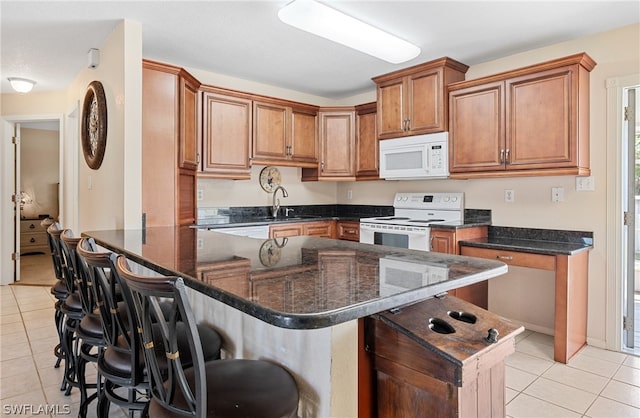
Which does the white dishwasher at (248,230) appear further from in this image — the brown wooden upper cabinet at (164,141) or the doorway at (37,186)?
the doorway at (37,186)

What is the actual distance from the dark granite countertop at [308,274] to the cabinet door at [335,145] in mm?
2829

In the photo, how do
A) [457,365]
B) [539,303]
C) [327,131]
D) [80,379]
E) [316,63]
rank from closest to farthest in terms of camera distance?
[457,365], [80,379], [539,303], [316,63], [327,131]

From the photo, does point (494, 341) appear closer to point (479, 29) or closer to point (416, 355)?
point (416, 355)

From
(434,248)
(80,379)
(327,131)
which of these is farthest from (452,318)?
(327,131)

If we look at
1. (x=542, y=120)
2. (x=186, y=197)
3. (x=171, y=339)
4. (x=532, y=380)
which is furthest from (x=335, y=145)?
(x=171, y=339)

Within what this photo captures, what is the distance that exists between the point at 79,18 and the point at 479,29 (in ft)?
9.60

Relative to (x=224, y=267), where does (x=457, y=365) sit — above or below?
below

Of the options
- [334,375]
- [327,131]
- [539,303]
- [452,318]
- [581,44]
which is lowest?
[539,303]

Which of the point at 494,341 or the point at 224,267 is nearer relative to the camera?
the point at 494,341

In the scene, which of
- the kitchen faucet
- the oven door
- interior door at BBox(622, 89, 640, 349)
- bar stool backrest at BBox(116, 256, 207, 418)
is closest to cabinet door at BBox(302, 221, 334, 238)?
the kitchen faucet

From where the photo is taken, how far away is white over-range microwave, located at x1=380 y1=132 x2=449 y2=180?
3633 millimetres

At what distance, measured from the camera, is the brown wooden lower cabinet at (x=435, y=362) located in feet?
3.30

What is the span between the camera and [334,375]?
1.06 m

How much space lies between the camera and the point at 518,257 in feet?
9.78
